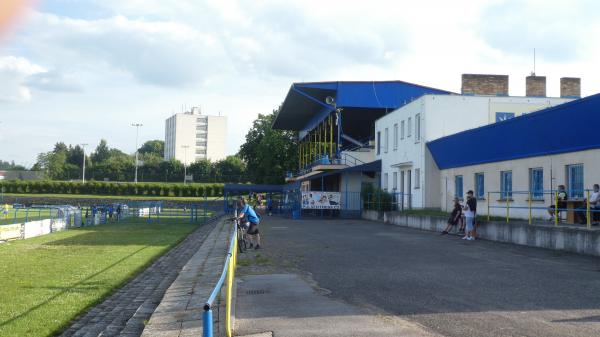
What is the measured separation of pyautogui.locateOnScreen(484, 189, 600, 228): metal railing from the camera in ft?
56.4

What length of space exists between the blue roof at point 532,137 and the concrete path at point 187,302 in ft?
39.7

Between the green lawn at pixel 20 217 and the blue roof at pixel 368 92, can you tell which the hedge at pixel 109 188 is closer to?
the green lawn at pixel 20 217

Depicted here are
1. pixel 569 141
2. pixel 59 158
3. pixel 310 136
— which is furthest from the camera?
pixel 59 158

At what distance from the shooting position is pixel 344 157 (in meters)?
49.1

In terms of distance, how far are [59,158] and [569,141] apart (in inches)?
5317

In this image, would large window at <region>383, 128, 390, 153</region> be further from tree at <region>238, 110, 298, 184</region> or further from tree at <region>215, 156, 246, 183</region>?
tree at <region>215, 156, 246, 183</region>

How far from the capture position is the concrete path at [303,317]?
280 inches

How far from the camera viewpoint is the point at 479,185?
2823 centimetres

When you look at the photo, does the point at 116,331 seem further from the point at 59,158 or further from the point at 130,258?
the point at 59,158

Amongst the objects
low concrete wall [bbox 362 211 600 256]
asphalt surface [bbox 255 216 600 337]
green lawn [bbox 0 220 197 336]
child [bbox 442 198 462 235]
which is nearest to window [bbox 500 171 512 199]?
low concrete wall [bbox 362 211 600 256]

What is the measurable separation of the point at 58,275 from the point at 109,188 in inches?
3003

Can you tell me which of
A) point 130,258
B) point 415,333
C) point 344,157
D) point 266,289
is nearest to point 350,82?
point 344,157

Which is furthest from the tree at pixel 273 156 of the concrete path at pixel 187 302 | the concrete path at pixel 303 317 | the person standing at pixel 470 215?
the concrete path at pixel 303 317

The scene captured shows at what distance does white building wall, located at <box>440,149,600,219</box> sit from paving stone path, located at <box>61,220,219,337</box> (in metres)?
12.0
